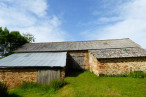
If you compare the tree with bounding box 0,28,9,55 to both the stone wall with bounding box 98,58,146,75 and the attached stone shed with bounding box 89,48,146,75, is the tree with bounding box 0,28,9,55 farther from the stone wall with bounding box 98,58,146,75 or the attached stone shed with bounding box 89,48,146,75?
the stone wall with bounding box 98,58,146,75

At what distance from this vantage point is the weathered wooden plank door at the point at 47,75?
31.6 ft

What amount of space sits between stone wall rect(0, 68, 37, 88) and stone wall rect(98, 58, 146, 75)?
8929mm

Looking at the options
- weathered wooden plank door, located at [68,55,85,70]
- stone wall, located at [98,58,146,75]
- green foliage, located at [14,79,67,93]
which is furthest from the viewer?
weathered wooden plank door, located at [68,55,85,70]

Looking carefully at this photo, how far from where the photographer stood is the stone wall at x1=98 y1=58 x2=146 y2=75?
1092cm

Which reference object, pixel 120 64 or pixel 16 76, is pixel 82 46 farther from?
pixel 16 76

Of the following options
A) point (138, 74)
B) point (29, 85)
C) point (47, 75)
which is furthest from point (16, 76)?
point (138, 74)

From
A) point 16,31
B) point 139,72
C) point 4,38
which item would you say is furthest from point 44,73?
point 16,31

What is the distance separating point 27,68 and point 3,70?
10.2 ft

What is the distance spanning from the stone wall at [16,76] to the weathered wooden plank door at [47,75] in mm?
652

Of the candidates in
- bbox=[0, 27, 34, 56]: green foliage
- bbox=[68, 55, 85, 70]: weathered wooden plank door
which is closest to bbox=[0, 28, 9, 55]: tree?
bbox=[0, 27, 34, 56]: green foliage

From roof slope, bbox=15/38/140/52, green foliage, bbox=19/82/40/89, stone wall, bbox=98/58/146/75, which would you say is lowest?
green foliage, bbox=19/82/40/89

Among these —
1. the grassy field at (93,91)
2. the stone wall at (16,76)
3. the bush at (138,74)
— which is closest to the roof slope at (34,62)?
the stone wall at (16,76)

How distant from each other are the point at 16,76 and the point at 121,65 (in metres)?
13.8

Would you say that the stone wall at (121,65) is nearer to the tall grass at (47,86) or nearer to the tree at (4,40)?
the tall grass at (47,86)
